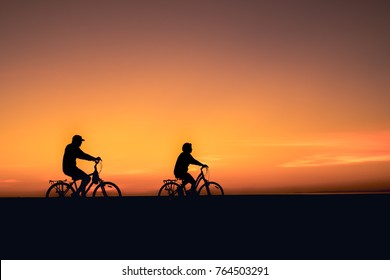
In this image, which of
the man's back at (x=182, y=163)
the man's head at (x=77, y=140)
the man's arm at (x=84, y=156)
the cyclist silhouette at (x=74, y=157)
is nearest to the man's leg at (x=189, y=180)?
the man's back at (x=182, y=163)

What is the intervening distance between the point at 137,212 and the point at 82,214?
4.59ft

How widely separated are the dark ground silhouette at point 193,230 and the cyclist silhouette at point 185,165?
803mm

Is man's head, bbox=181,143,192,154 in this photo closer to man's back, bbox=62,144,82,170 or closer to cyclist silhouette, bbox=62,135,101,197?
cyclist silhouette, bbox=62,135,101,197

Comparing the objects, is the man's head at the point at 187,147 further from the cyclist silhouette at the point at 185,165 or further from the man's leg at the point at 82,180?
the man's leg at the point at 82,180

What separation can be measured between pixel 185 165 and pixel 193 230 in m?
5.48

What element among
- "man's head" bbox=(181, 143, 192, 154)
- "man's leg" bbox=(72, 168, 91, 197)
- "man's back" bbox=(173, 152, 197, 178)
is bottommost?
"man's leg" bbox=(72, 168, 91, 197)

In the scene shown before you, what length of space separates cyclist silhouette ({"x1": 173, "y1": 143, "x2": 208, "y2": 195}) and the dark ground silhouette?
0.80 meters

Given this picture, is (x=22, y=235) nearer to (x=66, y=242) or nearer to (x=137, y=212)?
(x=66, y=242)

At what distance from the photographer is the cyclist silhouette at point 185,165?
16875mm

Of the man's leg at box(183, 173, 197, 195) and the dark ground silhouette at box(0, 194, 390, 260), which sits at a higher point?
the man's leg at box(183, 173, 197, 195)

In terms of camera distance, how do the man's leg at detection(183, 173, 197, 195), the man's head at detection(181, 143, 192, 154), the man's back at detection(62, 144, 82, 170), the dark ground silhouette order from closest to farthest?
Result: 1. the dark ground silhouette
2. the man's back at detection(62, 144, 82, 170)
3. the man's head at detection(181, 143, 192, 154)
4. the man's leg at detection(183, 173, 197, 195)

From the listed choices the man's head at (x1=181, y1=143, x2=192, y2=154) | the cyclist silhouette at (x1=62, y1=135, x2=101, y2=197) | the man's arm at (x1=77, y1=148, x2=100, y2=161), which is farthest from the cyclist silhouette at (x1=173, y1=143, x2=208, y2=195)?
the man's arm at (x1=77, y1=148, x2=100, y2=161)

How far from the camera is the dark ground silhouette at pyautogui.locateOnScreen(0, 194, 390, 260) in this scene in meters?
9.62

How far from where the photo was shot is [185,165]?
17.1 m
